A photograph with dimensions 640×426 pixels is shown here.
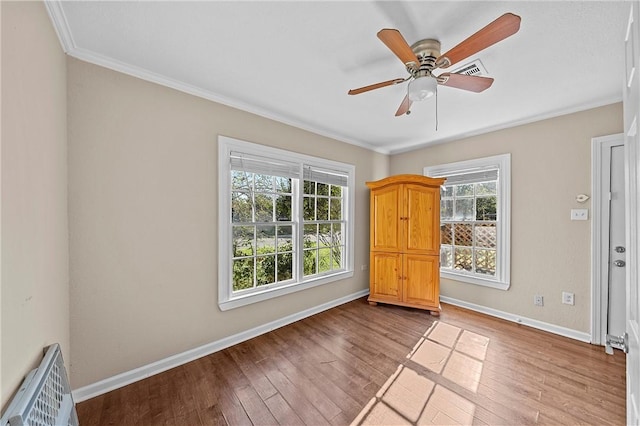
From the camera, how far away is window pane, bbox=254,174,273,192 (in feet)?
8.77

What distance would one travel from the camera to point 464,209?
11.4 ft

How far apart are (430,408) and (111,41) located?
10.6 ft

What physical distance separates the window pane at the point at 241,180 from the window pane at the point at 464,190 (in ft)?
A: 9.50

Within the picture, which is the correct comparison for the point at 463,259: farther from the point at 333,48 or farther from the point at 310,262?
the point at 333,48

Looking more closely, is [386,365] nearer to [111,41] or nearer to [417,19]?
[417,19]

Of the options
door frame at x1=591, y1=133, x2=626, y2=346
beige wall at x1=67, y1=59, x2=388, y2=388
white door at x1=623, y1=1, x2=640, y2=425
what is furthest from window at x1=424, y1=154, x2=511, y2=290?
beige wall at x1=67, y1=59, x2=388, y2=388

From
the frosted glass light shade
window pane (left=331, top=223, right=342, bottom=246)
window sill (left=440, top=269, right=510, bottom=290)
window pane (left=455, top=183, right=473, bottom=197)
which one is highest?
the frosted glass light shade

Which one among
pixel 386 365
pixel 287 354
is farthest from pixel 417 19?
pixel 287 354

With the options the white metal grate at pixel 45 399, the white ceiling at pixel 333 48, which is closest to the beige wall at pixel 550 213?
the white ceiling at pixel 333 48

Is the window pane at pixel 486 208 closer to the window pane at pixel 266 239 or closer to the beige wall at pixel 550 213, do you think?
the beige wall at pixel 550 213

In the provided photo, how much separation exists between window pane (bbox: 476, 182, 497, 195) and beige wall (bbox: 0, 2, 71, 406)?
13.5 feet

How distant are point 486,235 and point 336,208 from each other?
6.69 feet

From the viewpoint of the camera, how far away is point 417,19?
141 cm

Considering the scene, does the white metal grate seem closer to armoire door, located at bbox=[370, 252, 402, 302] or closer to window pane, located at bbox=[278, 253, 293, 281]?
window pane, located at bbox=[278, 253, 293, 281]
